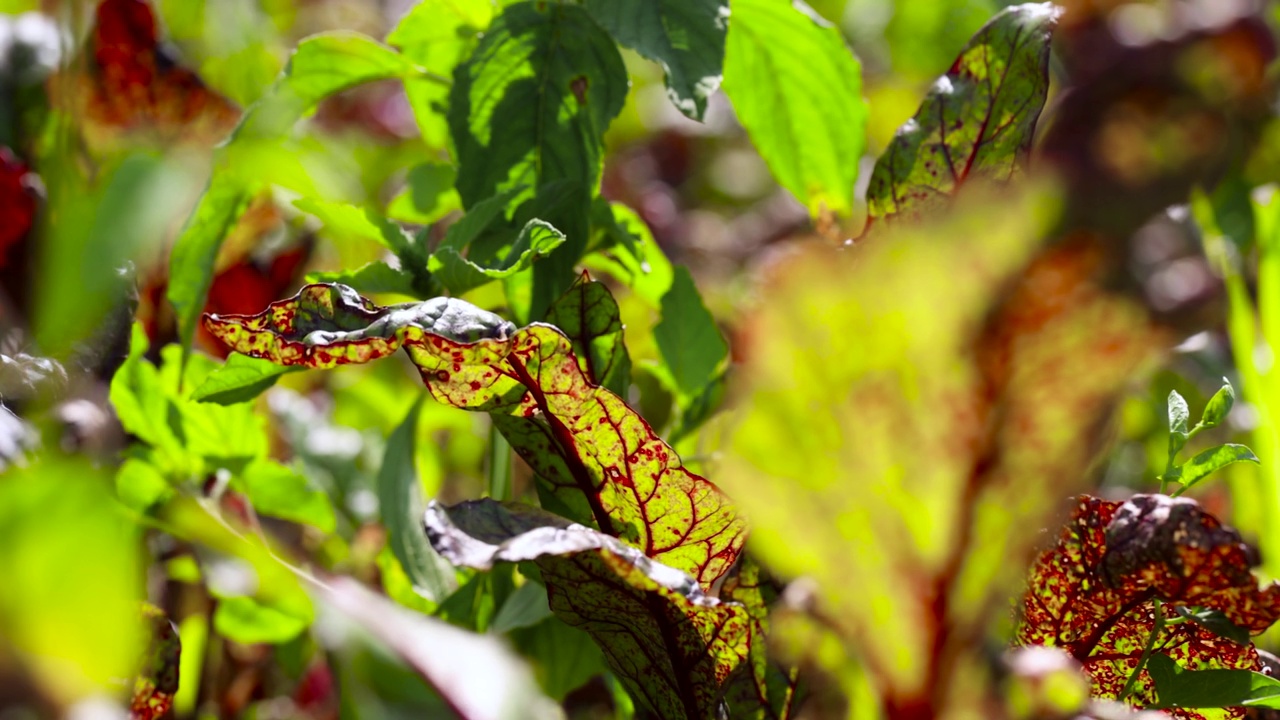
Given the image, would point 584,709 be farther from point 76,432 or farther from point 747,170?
point 747,170

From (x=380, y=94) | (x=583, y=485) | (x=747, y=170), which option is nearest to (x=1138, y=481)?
(x=583, y=485)

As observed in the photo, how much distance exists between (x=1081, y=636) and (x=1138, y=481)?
0.60 m

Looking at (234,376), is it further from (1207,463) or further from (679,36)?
(1207,463)

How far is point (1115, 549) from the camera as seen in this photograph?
0.44 m

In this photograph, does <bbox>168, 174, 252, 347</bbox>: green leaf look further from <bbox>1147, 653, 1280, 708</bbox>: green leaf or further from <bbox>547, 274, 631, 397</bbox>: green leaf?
<bbox>1147, 653, 1280, 708</bbox>: green leaf

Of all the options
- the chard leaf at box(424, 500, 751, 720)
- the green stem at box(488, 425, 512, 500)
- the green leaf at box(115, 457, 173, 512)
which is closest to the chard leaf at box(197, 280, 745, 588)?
the chard leaf at box(424, 500, 751, 720)

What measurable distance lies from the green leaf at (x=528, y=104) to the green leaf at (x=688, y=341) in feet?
0.35

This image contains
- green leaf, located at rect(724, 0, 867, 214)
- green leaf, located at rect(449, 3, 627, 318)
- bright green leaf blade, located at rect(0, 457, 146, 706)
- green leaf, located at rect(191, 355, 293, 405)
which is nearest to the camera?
bright green leaf blade, located at rect(0, 457, 146, 706)

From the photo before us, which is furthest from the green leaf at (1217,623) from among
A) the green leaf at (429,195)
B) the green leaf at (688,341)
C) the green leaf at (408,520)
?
the green leaf at (429,195)

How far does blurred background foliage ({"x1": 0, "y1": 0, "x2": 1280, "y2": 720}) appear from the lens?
0.35m

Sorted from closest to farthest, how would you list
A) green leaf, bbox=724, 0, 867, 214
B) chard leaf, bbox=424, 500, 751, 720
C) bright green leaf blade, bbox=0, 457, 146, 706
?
bright green leaf blade, bbox=0, 457, 146, 706 → chard leaf, bbox=424, 500, 751, 720 → green leaf, bbox=724, 0, 867, 214

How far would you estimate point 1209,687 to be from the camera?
49 centimetres

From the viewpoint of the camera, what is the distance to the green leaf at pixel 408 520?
66cm

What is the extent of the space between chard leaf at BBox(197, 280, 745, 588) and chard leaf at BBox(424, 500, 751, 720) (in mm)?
37
